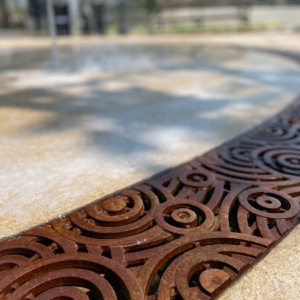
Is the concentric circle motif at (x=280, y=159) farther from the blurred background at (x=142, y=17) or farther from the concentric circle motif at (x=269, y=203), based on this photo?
the blurred background at (x=142, y=17)

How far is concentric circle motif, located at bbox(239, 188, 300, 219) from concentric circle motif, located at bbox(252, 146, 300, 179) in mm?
206

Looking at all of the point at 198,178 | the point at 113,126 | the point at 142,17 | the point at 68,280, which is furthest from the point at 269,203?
the point at 142,17

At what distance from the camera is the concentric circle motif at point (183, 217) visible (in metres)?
1.09

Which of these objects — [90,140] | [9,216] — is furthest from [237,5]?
[9,216]

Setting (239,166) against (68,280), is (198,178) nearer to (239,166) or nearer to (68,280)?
(239,166)

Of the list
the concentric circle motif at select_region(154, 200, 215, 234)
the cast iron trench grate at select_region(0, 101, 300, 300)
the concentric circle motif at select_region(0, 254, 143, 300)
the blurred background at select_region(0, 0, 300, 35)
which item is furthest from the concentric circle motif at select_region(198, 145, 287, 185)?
the blurred background at select_region(0, 0, 300, 35)

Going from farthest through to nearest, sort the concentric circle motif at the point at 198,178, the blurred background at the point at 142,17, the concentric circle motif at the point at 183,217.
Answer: the blurred background at the point at 142,17, the concentric circle motif at the point at 198,178, the concentric circle motif at the point at 183,217

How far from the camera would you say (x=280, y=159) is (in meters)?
1.62

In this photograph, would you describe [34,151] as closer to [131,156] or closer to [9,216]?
[131,156]

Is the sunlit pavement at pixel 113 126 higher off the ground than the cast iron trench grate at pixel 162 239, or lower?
higher

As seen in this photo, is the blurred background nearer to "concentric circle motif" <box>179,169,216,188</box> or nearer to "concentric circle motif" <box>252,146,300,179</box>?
"concentric circle motif" <box>252,146,300,179</box>

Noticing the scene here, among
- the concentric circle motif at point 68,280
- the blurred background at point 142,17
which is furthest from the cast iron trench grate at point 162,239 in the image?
the blurred background at point 142,17

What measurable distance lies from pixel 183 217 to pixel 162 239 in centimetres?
16

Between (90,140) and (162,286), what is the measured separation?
1261 millimetres
